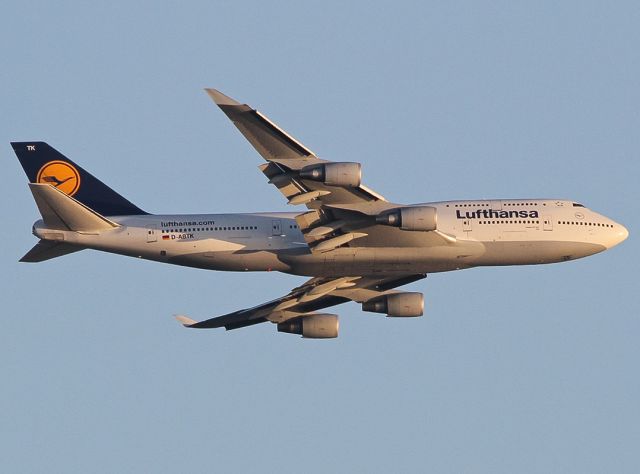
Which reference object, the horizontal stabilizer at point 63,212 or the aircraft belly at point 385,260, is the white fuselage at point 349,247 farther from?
the horizontal stabilizer at point 63,212

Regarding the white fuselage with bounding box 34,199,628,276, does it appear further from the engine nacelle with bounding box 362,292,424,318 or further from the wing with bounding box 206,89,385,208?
the engine nacelle with bounding box 362,292,424,318

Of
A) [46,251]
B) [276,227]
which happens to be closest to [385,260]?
[276,227]

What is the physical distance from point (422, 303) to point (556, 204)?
27.0 ft

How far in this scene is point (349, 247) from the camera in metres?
59.0

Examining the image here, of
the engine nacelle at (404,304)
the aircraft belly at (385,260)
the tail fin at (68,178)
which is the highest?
the tail fin at (68,178)

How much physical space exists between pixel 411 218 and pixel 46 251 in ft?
56.9

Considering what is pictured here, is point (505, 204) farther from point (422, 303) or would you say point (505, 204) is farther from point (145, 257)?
point (145, 257)

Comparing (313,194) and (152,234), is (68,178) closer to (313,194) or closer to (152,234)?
(152,234)

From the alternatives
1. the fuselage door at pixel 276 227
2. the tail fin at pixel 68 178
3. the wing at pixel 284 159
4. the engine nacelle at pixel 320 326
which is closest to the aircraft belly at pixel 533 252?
the wing at pixel 284 159

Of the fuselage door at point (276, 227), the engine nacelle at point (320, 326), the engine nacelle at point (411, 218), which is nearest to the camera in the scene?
the engine nacelle at point (411, 218)

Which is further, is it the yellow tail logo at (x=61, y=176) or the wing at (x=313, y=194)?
the yellow tail logo at (x=61, y=176)

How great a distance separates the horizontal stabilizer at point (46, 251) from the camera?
196 ft

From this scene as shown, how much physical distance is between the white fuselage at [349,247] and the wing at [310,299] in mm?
3500

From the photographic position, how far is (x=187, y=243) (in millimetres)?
60594
